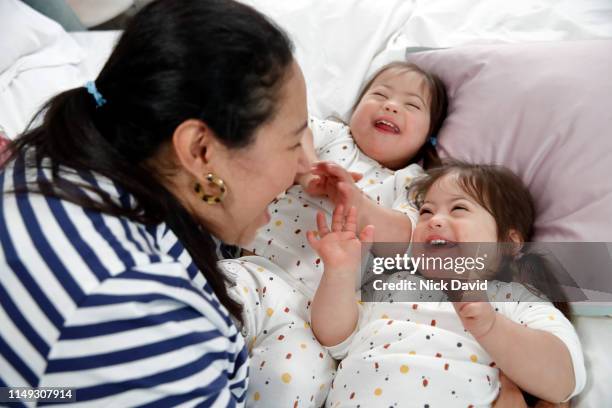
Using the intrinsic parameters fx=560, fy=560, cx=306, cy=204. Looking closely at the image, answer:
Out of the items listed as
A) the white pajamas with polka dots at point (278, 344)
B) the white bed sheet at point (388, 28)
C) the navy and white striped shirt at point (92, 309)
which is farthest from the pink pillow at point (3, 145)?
the white bed sheet at point (388, 28)

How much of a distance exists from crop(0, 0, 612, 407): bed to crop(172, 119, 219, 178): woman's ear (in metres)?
0.67

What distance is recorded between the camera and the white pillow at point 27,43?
1481 millimetres

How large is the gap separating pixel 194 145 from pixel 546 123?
86 cm

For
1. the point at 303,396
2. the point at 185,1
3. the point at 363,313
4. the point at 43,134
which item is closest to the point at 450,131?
the point at 363,313

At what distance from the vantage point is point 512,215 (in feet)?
3.77

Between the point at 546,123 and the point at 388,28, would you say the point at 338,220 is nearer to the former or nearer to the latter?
the point at 546,123

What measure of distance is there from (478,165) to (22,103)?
114cm

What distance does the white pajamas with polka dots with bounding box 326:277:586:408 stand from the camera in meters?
0.95

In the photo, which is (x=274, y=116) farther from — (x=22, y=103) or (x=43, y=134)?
(x=22, y=103)

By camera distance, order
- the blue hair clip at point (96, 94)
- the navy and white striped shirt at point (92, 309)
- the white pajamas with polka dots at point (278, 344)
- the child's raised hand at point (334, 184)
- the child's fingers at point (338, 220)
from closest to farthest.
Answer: the navy and white striped shirt at point (92, 309)
the blue hair clip at point (96, 94)
the white pajamas with polka dots at point (278, 344)
the child's fingers at point (338, 220)
the child's raised hand at point (334, 184)

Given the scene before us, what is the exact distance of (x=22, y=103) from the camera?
143cm

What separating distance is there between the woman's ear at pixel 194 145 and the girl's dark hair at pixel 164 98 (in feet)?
0.04

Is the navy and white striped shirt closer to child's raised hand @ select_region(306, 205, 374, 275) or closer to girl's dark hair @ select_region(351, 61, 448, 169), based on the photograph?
child's raised hand @ select_region(306, 205, 374, 275)

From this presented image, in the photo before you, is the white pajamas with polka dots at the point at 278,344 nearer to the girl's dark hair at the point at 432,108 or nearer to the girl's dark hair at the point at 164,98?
the girl's dark hair at the point at 164,98
